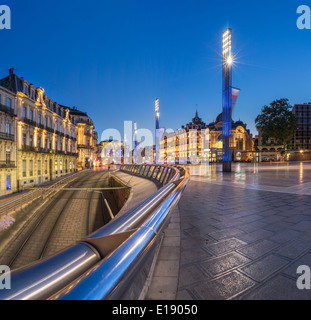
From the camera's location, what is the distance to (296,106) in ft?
229

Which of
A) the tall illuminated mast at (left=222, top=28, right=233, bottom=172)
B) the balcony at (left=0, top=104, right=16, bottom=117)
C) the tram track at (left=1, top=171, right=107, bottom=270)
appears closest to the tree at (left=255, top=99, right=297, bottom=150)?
the tall illuminated mast at (left=222, top=28, right=233, bottom=172)

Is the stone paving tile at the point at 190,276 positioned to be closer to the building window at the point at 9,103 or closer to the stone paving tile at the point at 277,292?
the stone paving tile at the point at 277,292

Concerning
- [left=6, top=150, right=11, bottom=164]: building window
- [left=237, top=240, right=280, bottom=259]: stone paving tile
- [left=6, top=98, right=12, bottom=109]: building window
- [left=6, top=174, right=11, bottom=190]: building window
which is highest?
[left=6, top=98, right=12, bottom=109]: building window

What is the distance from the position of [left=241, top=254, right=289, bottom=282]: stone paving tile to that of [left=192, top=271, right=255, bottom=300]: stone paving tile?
136 mm

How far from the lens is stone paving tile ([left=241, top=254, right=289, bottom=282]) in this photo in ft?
6.22

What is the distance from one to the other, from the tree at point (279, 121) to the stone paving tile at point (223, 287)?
4607cm

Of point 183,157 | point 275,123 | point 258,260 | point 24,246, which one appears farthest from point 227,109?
point 183,157

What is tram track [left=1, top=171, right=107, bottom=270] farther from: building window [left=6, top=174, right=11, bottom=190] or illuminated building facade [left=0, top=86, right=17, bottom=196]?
illuminated building facade [left=0, top=86, right=17, bottom=196]

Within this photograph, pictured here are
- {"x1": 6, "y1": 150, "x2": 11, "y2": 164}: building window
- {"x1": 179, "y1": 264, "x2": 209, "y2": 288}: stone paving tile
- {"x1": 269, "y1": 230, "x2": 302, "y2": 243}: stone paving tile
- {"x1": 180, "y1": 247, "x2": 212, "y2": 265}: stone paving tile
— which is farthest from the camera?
{"x1": 6, "y1": 150, "x2": 11, "y2": 164}: building window

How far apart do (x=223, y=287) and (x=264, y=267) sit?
722 mm

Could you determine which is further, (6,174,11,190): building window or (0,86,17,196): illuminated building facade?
(6,174,11,190): building window

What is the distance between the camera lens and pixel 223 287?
172cm

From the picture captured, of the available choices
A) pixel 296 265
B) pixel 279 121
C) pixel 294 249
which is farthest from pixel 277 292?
pixel 279 121

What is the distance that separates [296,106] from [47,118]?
298 ft
